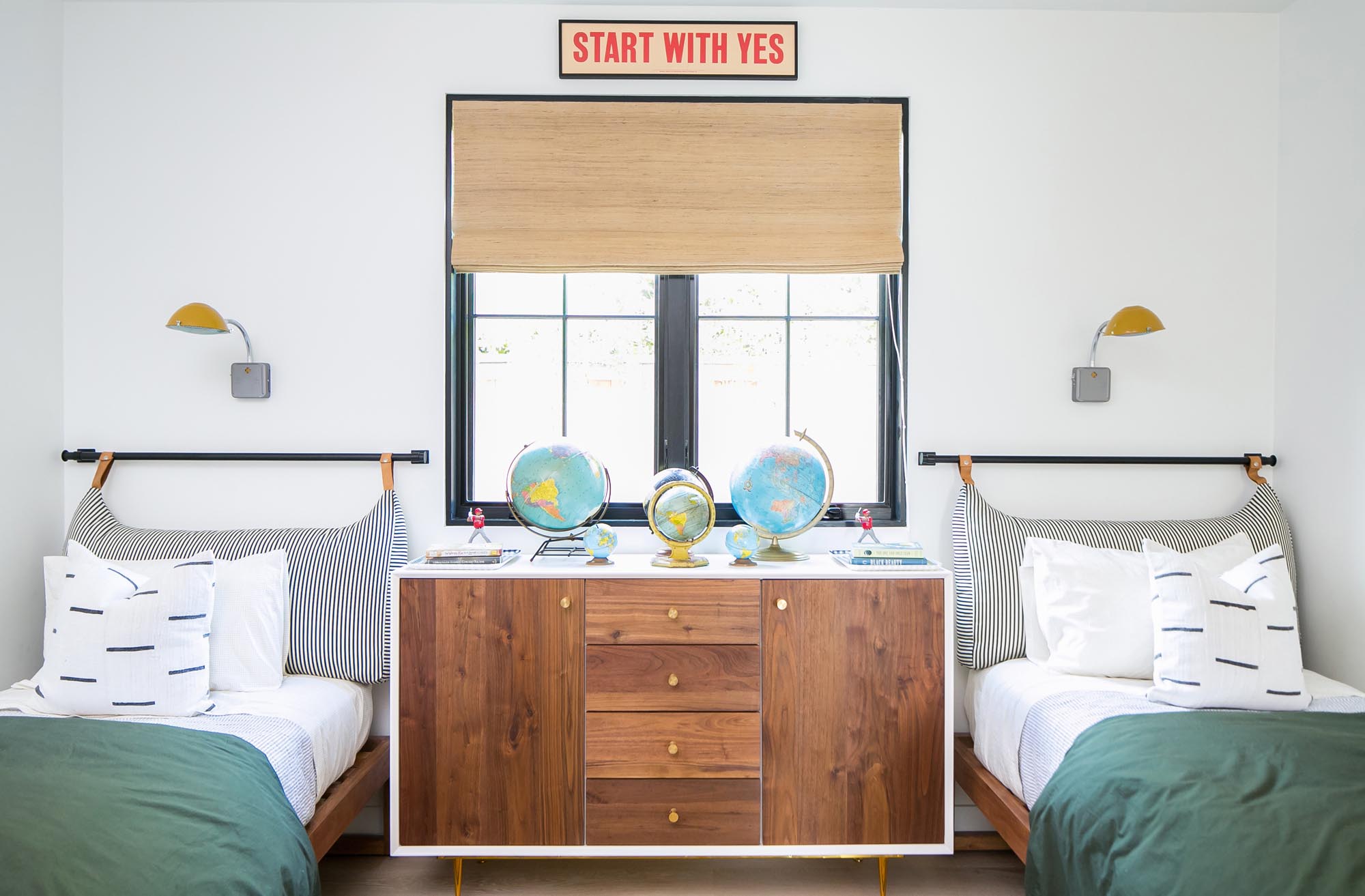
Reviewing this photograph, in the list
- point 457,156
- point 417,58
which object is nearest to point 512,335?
point 457,156

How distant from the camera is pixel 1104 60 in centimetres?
240

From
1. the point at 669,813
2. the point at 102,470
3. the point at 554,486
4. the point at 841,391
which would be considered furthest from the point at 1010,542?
the point at 102,470

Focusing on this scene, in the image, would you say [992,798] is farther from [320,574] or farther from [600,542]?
[320,574]

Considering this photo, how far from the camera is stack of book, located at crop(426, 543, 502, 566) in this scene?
2084mm

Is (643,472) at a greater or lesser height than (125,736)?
greater

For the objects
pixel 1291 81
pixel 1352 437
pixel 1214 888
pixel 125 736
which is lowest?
pixel 1214 888

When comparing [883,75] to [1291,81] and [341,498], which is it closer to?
[1291,81]

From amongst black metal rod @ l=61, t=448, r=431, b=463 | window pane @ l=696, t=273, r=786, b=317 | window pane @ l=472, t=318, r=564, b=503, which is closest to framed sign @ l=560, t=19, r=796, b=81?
window pane @ l=696, t=273, r=786, b=317

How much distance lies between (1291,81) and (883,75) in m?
1.29

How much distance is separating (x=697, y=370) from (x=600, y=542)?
0.71 metres

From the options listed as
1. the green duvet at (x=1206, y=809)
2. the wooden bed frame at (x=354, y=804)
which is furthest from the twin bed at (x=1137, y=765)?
the wooden bed frame at (x=354, y=804)

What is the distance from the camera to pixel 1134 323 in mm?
2168

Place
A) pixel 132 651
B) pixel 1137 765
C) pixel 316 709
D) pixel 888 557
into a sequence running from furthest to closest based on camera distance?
1. pixel 888 557
2. pixel 316 709
3. pixel 132 651
4. pixel 1137 765

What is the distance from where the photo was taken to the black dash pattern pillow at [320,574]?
219 centimetres
